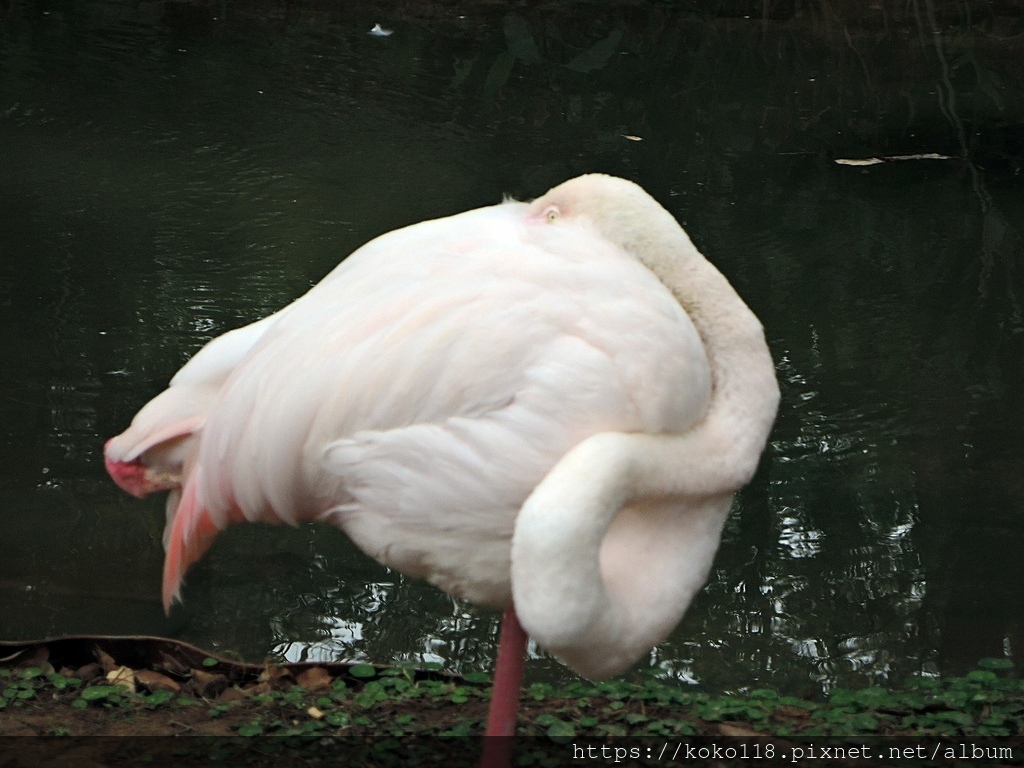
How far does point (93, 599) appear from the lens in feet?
11.8

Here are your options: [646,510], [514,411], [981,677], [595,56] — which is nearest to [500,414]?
[514,411]

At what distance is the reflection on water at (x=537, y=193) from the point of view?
3.61 m

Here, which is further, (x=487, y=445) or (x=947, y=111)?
(x=947, y=111)

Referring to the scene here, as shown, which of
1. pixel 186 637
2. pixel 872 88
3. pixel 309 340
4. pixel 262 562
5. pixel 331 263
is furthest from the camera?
pixel 872 88

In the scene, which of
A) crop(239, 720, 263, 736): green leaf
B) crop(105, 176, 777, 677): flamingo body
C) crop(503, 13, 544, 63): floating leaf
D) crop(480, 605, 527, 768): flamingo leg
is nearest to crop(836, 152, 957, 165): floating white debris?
crop(503, 13, 544, 63): floating leaf

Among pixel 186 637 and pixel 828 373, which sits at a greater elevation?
pixel 828 373

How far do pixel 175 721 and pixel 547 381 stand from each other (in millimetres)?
1241

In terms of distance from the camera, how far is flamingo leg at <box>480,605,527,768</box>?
2.60 meters

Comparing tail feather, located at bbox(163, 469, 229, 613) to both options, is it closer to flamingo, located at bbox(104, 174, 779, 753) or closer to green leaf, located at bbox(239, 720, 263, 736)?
flamingo, located at bbox(104, 174, 779, 753)

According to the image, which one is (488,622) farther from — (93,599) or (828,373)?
(828,373)

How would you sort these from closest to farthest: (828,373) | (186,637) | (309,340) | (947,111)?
(309,340)
(186,637)
(828,373)
(947,111)

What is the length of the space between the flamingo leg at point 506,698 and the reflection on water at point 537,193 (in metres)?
0.71

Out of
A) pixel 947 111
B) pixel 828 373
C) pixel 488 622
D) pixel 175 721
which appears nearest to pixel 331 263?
pixel 828 373

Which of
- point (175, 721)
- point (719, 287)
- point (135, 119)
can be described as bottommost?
point (175, 721)
